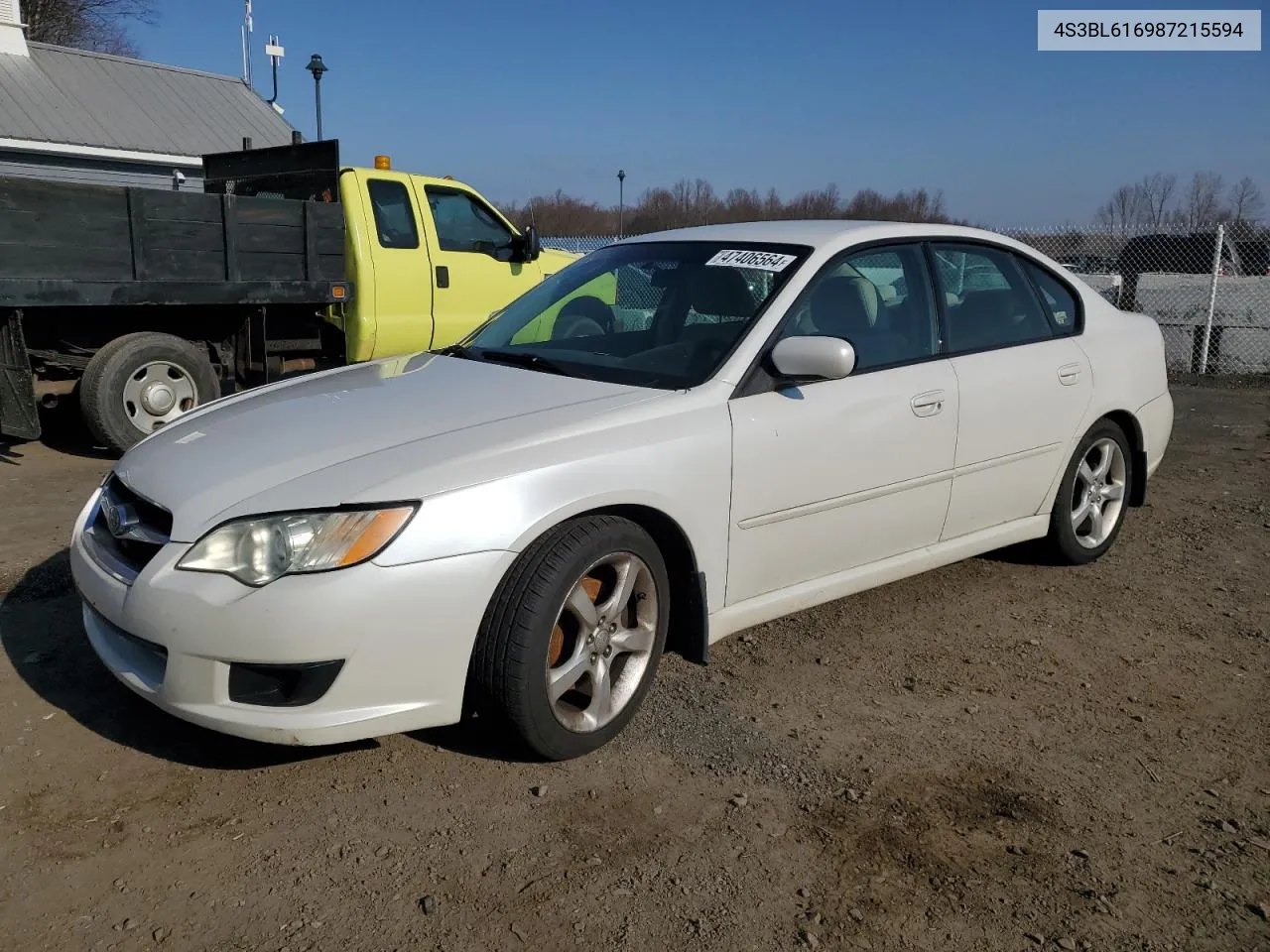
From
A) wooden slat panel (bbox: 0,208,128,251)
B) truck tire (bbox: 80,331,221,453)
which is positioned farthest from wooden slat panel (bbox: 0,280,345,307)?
truck tire (bbox: 80,331,221,453)

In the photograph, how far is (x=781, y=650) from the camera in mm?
3936

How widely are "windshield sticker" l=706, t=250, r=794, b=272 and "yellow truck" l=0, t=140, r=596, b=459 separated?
14.2 ft

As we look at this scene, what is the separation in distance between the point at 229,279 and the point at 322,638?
17.1 feet

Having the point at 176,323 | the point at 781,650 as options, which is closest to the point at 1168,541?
the point at 781,650

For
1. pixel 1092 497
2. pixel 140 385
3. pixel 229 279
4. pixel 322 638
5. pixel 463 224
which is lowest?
pixel 1092 497

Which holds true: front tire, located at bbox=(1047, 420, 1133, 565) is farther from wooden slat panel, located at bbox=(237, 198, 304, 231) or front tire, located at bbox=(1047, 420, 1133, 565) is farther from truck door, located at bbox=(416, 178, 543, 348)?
wooden slat panel, located at bbox=(237, 198, 304, 231)


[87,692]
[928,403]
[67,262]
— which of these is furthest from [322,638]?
[67,262]

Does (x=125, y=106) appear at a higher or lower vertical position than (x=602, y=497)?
higher

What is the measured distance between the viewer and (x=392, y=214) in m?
8.17

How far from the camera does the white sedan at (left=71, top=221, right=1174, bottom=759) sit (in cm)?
265

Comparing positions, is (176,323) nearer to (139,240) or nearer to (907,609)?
(139,240)

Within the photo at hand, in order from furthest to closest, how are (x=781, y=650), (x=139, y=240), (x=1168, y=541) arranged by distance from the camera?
(x=139, y=240) → (x=1168, y=541) → (x=781, y=650)

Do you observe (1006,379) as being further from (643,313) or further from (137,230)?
(137,230)

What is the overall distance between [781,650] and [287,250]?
513cm
